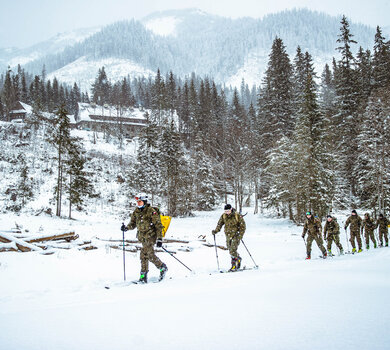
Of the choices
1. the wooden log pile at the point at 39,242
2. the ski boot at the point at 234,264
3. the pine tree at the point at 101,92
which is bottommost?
the ski boot at the point at 234,264

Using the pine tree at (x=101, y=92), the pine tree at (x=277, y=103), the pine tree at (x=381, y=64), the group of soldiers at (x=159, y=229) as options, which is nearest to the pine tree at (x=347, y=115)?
the pine tree at (x=381, y=64)

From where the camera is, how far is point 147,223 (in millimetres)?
7105

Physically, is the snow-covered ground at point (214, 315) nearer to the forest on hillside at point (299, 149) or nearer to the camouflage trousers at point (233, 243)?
the camouflage trousers at point (233, 243)

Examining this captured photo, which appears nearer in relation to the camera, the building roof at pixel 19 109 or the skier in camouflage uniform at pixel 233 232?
the skier in camouflage uniform at pixel 233 232

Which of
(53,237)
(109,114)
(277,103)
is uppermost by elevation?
(109,114)

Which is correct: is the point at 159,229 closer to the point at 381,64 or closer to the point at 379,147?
the point at 379,147

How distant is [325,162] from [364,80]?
19563 mm

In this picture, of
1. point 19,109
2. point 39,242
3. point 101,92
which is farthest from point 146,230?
point 101,92

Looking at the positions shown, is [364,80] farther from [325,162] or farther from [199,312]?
[199,312]

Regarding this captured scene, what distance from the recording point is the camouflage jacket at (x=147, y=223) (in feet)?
23.2

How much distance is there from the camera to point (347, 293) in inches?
173

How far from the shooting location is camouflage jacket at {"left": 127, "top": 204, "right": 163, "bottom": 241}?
707cm

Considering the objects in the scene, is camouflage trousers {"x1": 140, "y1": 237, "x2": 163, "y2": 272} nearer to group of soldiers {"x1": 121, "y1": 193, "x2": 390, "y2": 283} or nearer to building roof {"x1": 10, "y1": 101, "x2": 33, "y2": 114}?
group of soldiers {"x1": 121, "y1": 193, "x2": 390, "y2": 283}

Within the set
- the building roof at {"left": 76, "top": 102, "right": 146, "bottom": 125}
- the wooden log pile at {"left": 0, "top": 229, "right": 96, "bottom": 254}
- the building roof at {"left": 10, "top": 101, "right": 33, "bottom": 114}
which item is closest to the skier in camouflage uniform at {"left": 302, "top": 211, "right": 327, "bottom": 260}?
the wooden log pile at {"left": 0, "top": 229, "right": 96, "bottom": 254}
